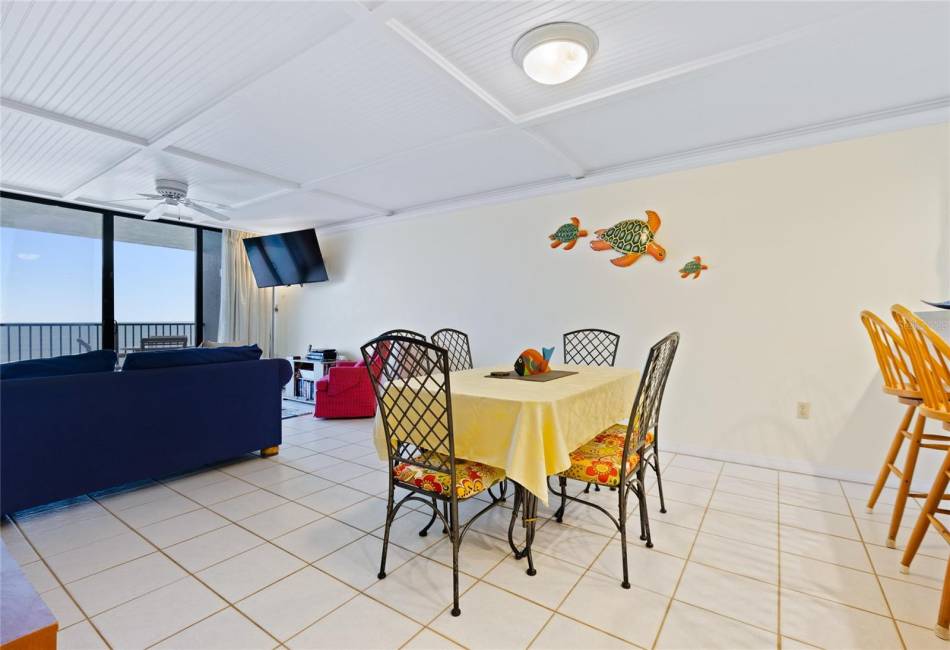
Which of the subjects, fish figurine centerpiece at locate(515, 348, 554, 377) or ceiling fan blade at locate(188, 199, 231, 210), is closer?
fish figurine centerpiece at locate(515, 348, 554, 377)

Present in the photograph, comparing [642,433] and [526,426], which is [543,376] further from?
[526,426]

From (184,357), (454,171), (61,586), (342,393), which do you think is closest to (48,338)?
(342,393)

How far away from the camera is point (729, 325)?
333 cm

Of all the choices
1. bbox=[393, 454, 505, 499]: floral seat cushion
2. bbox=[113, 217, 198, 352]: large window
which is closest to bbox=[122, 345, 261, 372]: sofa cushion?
bbox=[393, 454, 505, 499]: floral seat cushion

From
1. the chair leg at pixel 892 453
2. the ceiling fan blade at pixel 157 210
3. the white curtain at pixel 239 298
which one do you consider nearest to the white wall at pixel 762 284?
the chair leg at pixel 892 453

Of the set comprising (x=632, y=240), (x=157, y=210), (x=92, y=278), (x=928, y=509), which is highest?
(x=157, y=210)

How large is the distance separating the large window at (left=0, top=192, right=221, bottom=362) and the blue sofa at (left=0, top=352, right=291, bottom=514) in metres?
3.04

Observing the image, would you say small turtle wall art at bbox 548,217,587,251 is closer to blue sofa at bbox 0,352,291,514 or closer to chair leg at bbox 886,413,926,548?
chair leg at bbox 886,413,926,548

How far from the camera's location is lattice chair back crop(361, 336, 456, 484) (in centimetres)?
177

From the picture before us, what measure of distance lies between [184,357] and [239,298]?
3.83m

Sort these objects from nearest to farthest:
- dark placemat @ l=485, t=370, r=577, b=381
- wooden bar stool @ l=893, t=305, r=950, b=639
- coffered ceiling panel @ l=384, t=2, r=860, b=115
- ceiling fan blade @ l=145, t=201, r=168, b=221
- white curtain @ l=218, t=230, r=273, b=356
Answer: wooden bar stool @ l=893, t=305, r=950, b=639 < coffered ceiling panel @ l=384, t=2, r=860, b=115 < dark placemat @ l=485, t=370, r=577, b=381 < ceiling fan blade @ l=145, t=201, r=168, b=221 < white curtain @ l=218, t=230, r=273, b=356

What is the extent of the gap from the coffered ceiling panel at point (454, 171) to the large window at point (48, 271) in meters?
3.42

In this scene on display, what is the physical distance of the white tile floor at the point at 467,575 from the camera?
4.97 feet

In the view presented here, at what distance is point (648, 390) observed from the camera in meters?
1.90
